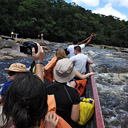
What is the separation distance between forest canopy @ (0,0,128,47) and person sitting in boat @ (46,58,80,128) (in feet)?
99.3

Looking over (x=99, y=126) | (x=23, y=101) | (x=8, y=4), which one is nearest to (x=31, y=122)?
(x=23, y=101)

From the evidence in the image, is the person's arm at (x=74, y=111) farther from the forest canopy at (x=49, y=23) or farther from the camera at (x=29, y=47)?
the forest canopy at (x=49, y=23)

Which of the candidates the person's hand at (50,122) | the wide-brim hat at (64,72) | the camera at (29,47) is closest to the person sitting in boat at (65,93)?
the wide-brim hat at (64,72)

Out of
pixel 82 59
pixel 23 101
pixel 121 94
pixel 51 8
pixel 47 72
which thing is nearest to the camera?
pixel 23 101

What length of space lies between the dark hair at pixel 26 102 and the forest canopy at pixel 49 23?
31.0 metres

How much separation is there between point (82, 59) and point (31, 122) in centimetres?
290

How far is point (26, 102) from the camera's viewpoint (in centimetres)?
75

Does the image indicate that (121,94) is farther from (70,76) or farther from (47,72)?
(70,76)

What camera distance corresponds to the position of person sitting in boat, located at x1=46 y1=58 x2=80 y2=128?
161 cm

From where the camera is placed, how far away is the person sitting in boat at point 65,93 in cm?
161

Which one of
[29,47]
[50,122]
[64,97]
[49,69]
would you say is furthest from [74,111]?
[49,69]

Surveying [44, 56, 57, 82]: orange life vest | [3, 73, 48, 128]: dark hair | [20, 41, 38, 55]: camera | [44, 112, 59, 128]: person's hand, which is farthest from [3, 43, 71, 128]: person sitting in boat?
[44, 56, 57, 82]: orange life vest

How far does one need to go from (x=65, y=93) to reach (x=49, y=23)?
36.8 m

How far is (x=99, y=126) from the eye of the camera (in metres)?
1.69
